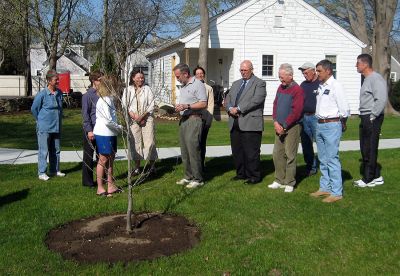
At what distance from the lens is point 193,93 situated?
755cm

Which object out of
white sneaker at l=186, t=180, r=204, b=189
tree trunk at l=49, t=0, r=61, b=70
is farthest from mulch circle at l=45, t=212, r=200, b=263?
tree trunk at l=49, t=0, r=61, b=70

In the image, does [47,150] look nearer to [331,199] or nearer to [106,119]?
[106,119]

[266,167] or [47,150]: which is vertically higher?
[47,150]

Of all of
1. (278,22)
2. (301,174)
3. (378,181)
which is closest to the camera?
(378,181)

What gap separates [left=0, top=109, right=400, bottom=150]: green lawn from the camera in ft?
42.5

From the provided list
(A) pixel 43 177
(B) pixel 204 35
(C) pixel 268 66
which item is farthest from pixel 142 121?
(C) pixel 268 66

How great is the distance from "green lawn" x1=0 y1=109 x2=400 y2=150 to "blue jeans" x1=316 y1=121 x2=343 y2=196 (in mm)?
5694

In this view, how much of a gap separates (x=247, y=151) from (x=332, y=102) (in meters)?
1.73

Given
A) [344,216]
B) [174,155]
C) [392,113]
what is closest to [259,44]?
[392,113]

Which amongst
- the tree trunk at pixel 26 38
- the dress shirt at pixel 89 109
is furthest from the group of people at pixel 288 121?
the tree trunk at pixel 26 38

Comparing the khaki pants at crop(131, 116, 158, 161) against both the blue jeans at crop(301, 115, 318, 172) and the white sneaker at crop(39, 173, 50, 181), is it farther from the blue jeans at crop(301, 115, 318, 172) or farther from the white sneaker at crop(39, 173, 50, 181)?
the blue jeans at crop(301, 115, 318, 172)

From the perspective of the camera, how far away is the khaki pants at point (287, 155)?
7.46 metres

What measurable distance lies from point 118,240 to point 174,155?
5353 mm

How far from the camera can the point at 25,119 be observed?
19.6 meters
